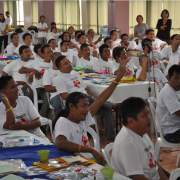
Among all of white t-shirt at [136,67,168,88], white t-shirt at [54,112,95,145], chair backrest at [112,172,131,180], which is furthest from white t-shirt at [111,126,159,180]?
white t-shirt at [136,67,168,88]

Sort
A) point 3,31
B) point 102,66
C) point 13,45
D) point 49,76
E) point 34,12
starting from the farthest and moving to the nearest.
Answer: point 34,12, point 3,31, point 13,45, point 102,66, point 49,76

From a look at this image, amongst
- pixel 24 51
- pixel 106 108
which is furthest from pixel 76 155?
pixel 24 51

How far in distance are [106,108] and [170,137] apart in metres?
1.66

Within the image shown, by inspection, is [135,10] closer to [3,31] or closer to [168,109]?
[3,31]

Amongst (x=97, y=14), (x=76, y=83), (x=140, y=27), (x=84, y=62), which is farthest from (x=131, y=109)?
(x=97, y=14)

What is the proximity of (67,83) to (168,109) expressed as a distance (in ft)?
5.86

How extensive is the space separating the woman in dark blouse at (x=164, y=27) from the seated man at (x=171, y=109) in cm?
565

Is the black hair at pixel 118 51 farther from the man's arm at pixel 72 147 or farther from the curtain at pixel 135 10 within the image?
the curtain at pixel 135 10

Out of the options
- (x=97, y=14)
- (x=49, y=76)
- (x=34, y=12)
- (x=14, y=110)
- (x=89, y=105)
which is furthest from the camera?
(x=34, y=12)

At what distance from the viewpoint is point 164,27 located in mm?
9688

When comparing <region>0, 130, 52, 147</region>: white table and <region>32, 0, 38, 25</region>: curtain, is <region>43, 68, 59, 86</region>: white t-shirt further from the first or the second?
<region>32, 0, 38, 25</region>: curtain

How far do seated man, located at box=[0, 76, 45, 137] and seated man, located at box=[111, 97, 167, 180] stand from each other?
1.32 m

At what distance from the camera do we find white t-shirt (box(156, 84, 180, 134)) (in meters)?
4.07

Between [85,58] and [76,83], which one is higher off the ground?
[85,58]
